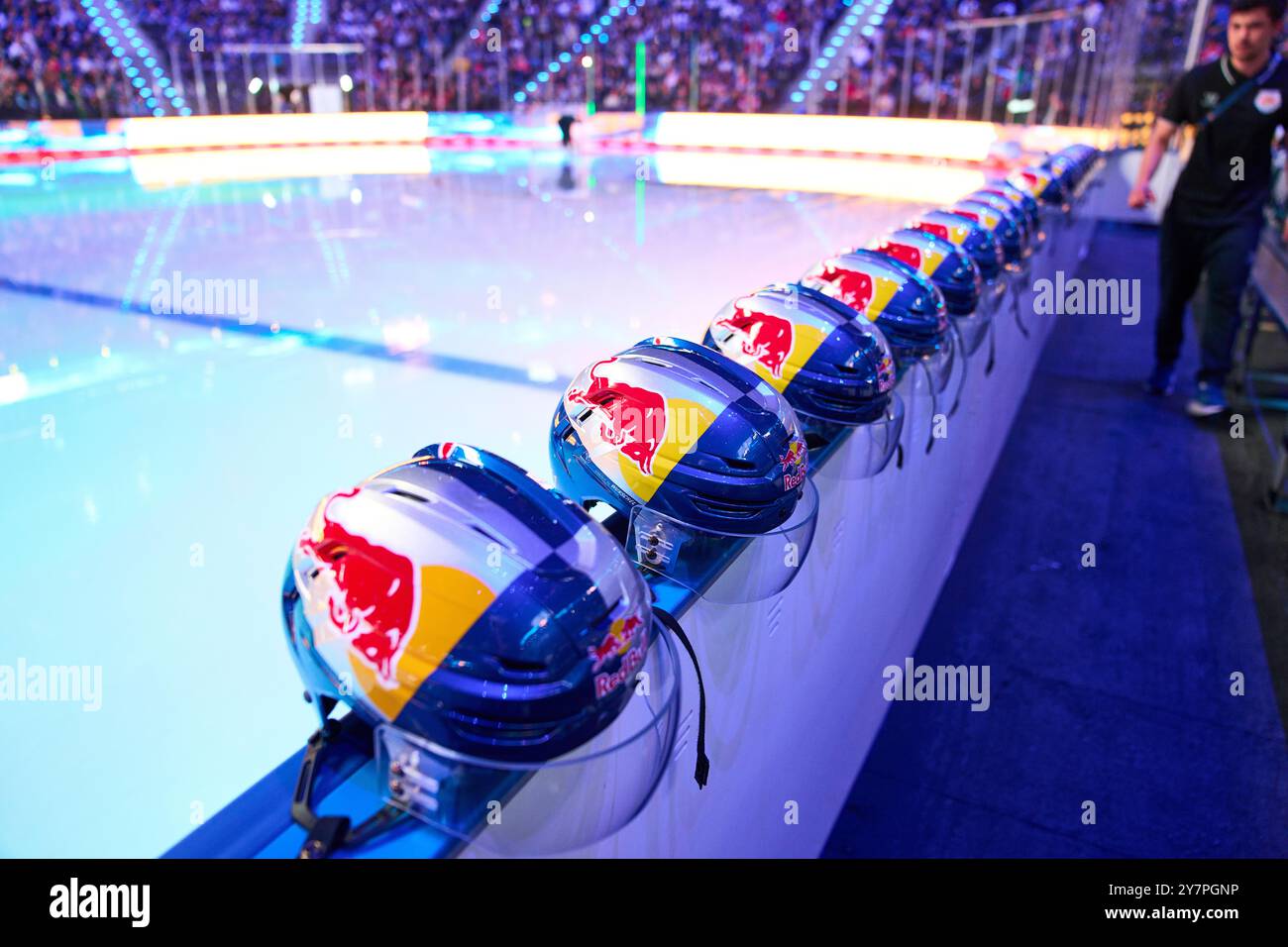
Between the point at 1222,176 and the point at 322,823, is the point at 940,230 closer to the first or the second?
the point at 1222,176

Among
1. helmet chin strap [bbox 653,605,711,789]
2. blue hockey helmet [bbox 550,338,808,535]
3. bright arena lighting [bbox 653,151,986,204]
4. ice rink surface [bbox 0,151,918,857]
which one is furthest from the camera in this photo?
bright arena lighting [bbox 653,151,986,204]

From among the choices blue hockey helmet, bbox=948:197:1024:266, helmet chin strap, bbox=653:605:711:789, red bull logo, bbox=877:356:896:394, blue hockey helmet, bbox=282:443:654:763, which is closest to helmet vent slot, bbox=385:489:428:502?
blue hockey helmet, bbox=282:443:654:763

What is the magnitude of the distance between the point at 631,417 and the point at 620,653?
0.46m

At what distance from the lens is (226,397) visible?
3.73m

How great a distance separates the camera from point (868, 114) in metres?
16.2

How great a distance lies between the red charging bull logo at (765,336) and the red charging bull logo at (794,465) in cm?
35

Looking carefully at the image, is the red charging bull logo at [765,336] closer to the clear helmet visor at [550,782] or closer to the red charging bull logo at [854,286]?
the red charging bull logo at [854,286]

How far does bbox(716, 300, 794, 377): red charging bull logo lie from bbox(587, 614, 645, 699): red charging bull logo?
817 mm

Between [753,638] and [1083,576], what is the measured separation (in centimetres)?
197

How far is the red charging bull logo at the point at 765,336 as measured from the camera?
161 centimetres

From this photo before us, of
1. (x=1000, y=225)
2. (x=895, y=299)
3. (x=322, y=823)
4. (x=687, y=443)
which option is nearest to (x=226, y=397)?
(x=895, y=299)

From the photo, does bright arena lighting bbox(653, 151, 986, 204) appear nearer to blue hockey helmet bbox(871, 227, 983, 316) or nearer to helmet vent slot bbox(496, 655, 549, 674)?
blue hockey helmet bbox(871, 227, 983, 316)

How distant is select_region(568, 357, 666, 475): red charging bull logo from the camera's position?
123 centimetres
